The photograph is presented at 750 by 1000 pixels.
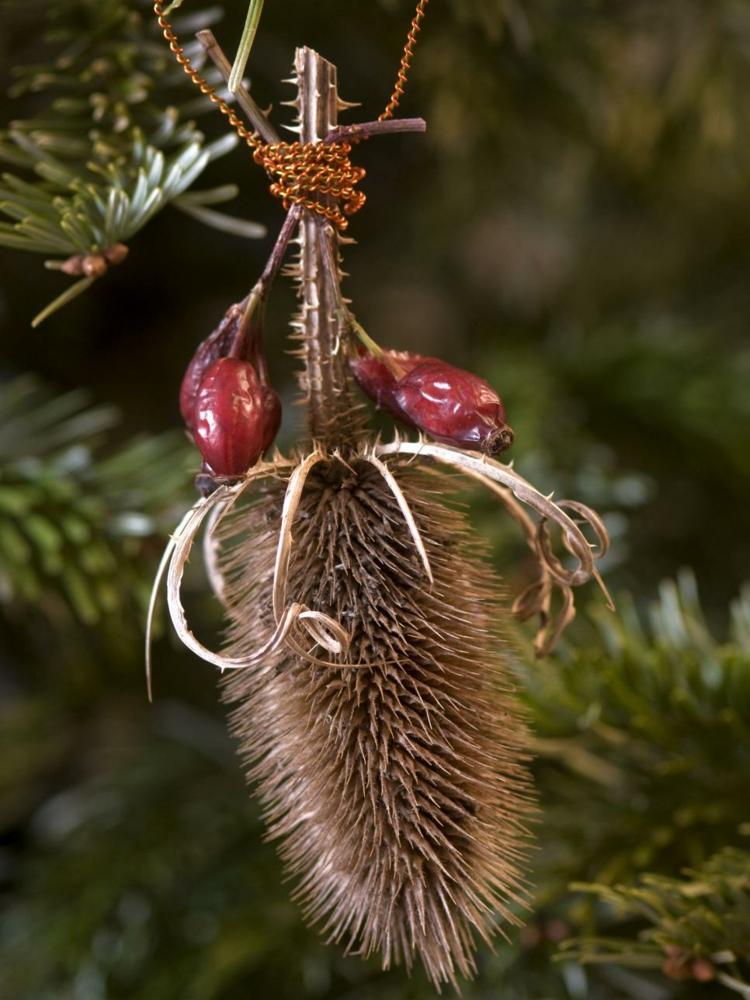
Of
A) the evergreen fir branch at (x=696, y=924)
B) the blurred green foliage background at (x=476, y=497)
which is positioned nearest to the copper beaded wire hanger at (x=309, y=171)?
the blurred green foliage background at (x=476, y=497)

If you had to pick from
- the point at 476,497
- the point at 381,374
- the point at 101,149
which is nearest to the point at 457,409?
the point at 381,374

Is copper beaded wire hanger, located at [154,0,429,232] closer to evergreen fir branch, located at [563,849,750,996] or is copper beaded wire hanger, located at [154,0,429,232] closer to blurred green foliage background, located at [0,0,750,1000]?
A: blurred green foliage background, located at [0,0,750,1000]

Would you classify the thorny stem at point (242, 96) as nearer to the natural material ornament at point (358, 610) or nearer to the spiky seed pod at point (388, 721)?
the natural material ornament at point (358, 610)

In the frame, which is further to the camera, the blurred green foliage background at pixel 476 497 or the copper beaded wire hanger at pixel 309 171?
the blurred green foliage background at pixel 476 497

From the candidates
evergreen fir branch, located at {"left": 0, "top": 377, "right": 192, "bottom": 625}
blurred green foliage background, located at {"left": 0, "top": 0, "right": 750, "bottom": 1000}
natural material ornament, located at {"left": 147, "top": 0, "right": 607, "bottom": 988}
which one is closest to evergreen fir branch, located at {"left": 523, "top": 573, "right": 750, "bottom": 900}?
blurred green foliage background, located at {"left": 0, "top": 0, "right": 750, "bottom": 1000}

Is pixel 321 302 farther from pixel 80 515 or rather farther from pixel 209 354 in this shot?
pixel 80 515

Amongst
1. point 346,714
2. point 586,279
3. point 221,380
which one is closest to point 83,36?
point 221,380
